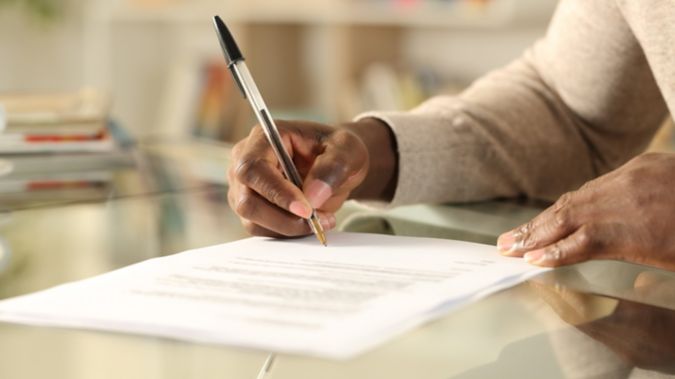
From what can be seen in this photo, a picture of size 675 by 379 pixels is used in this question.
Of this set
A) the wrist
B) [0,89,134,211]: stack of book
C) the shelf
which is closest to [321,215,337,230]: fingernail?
the wrist

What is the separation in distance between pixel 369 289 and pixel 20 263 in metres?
0.33

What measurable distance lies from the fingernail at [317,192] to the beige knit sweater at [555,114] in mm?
161

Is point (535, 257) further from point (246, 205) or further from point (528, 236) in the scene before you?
point (246, 205)

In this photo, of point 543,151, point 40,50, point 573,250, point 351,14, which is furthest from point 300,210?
point 40,50

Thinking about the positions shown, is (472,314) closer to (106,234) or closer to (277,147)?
(277,147)

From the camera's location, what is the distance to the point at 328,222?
85 cm

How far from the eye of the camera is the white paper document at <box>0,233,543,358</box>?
53 centimetres

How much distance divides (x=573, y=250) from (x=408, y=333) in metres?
0.21

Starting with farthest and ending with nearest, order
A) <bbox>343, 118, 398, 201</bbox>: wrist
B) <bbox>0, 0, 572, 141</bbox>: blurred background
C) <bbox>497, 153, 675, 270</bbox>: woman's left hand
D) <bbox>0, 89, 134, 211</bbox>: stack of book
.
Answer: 1. <bbox>0, 0, 572, 141</bbox>: blurred background
2. <bbox>0, 89, 134, 211</bbox>: stack of book
3. <bbox>343, 118, 398, 201</bbox>: wrist
4. <bbox>497, 153, 675, 270</bbox>: woman's left hand

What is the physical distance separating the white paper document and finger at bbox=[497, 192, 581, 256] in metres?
0.02

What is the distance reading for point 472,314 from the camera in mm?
604

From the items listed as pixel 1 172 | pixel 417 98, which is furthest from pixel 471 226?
pixel 417 98

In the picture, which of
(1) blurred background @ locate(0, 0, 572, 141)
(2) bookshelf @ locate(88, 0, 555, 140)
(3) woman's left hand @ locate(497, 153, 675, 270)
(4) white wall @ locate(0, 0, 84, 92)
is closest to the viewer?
(3) woman's left hand @ locate(497, 153, 675, 270)

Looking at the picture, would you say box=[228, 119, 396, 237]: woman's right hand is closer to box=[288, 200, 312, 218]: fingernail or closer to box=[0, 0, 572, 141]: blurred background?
box=[288, 200, 312, 218]: fingernail
